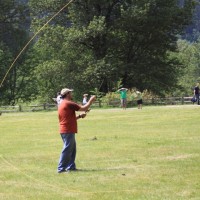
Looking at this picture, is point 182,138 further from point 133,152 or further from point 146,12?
point 146,12

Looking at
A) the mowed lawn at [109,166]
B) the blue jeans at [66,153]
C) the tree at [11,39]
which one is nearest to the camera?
the mowed lawn at [109,166]

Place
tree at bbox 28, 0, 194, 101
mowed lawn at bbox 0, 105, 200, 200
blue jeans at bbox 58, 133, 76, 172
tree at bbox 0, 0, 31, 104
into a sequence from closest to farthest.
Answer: mowed lawn at bbox 0, 105, 200, 200 → blue jeans at bbox 58, 133, 76, 172 → tree at bbox 28, 0, 194, 101 → tree at bbox 0, 0, 31, 104

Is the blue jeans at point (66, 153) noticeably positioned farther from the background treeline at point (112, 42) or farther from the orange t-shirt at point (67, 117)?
the background treeline at point (112, 42)

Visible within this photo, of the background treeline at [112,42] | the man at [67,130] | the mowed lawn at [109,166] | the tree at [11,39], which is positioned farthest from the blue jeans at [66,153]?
the tree at [11,39]

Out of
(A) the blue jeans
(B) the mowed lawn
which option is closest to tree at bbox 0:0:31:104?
(B) the mowed lawn

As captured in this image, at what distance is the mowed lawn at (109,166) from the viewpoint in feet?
33.2

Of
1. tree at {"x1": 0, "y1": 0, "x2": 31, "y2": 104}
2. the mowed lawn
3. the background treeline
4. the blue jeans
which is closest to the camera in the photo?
the mowed lawn

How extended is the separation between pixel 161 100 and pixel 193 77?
101173mm

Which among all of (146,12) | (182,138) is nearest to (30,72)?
(146,12)

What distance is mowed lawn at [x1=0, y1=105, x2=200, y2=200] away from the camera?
10109 millimetres

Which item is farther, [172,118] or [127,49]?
[127,49]

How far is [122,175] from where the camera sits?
466 inches

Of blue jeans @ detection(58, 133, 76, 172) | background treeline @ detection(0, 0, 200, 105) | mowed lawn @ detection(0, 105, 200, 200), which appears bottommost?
mowed lawn @ detection(0, 105, 200, 200)

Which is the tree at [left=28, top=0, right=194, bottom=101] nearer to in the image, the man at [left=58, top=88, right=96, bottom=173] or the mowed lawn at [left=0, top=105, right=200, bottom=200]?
the mowed lawn at [left=0, top=105, right=200, bottom=200]
